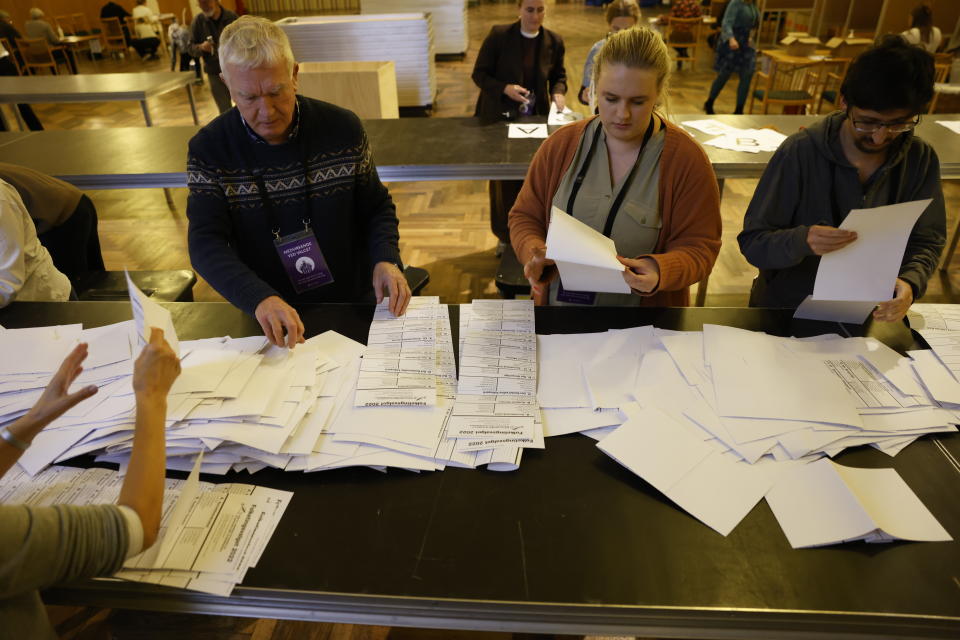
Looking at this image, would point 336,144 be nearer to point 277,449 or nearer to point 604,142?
point 604,142

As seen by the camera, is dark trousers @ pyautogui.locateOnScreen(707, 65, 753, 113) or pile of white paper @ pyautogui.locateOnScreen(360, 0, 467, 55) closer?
dark trousers @ pyautogui.locateOnScreen(707, 65, 753, 113)

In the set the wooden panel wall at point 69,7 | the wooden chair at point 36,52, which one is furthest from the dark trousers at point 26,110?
the wooden panel wall at point 69,7

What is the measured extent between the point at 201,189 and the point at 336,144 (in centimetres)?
37

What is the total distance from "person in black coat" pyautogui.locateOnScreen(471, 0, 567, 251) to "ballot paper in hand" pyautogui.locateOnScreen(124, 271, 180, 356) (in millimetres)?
2512

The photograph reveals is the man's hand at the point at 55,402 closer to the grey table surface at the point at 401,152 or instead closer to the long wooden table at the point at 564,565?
the long wooden table at the point at 564,565

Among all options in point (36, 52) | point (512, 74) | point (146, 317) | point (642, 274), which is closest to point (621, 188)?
point (642, 274)

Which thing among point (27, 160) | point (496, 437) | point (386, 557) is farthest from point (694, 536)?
point (27, 160)

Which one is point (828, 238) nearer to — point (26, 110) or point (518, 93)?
point (518, 93)

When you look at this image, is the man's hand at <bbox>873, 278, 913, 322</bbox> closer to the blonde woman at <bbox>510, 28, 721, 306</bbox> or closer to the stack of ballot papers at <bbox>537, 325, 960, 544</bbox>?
the stack of ballot papers at <bbox>537, 325, 960, 544</bbox>

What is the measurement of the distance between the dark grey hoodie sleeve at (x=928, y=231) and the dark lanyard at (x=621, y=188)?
67cm

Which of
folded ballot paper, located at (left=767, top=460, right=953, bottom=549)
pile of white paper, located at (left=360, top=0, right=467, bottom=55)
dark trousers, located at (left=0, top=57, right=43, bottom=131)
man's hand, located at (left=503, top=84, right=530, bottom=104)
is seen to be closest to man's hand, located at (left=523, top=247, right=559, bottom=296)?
folded ballot paper, located at (left=767, top=460, right=953, bottom=549)

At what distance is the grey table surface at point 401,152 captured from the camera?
2.80 meters

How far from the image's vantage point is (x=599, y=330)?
1.41 m

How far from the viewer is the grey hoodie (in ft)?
4.72
